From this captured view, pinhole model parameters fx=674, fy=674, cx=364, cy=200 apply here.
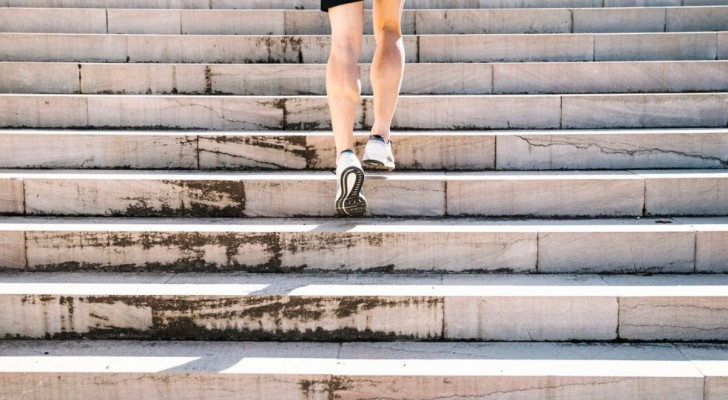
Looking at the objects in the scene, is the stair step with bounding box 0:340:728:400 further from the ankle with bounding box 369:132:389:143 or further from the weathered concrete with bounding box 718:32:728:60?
the weathered concrete with bounding box 718:32:728:60

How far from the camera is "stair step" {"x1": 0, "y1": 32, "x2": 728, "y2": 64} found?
214 inches

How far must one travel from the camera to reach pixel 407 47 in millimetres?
5449

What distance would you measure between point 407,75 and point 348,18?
1658mm

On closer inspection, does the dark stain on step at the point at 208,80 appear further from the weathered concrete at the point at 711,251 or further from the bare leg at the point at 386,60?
the weathered concrete at the point at 711,251

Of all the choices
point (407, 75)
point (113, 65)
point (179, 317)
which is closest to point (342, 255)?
point (179, 317)

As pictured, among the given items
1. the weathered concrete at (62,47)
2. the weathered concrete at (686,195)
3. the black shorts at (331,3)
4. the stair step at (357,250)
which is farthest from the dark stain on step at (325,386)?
the weathered concrete at (62,47)

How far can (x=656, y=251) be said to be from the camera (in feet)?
11.7

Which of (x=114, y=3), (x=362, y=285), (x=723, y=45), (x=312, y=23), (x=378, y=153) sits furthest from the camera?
(x=114, y=3)

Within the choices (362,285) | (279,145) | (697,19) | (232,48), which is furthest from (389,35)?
(697,19)

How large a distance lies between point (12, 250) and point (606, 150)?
3.54 m

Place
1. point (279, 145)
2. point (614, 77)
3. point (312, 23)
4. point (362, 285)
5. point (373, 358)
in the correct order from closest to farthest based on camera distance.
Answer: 1. point (373, 358)
2. point (362, 285)
3. point (279, 145)
4. point (614, 77)
5. point (312, 23)

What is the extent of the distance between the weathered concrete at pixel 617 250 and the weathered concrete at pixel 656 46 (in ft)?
7.57

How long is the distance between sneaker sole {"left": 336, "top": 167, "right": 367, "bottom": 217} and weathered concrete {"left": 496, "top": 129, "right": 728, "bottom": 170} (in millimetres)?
1185

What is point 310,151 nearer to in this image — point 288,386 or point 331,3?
point 331,3
